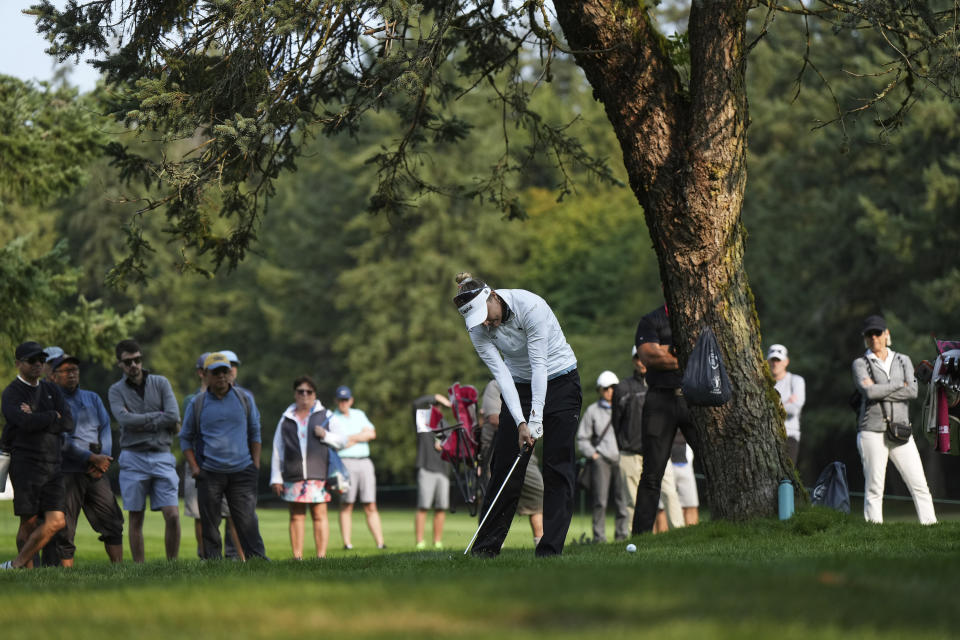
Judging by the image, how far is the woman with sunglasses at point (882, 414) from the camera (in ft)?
44.4

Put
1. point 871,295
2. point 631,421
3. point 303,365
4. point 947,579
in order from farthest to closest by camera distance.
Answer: point 303,365 → point 871,295 → point 631,421 → point 947,579

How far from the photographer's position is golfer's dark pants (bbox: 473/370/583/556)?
975 cm

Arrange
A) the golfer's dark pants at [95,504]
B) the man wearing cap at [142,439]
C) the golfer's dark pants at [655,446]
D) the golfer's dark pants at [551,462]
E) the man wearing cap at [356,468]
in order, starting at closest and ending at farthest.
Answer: the golfer's dark pants at [551,462] < the golfer's dark pants at [655,446] < the golfer's dark pants at [95,504] < the man wearing cap at [142,439] < the man wearing cap at [356,468]

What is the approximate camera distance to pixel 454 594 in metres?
6.10

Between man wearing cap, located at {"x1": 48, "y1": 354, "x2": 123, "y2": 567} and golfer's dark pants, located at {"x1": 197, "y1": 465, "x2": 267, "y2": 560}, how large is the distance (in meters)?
0.80

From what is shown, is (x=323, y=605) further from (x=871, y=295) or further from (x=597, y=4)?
(x=871, y=295)

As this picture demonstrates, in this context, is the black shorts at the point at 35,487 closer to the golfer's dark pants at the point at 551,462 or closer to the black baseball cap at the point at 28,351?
the black baseball cap at the point at 28,351

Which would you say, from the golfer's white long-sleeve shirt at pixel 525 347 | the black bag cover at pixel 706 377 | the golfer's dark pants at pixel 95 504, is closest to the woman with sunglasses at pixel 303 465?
the golfer's dark pants at pixel 95 504

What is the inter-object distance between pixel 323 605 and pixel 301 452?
32.4 ft

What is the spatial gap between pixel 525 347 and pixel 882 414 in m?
5.43

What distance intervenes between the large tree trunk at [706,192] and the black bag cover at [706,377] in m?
0.66

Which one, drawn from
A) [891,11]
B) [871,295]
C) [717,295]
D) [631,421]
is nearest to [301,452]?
[631,421]

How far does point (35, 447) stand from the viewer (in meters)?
11.5

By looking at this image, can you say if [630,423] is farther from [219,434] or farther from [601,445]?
[219,434]
